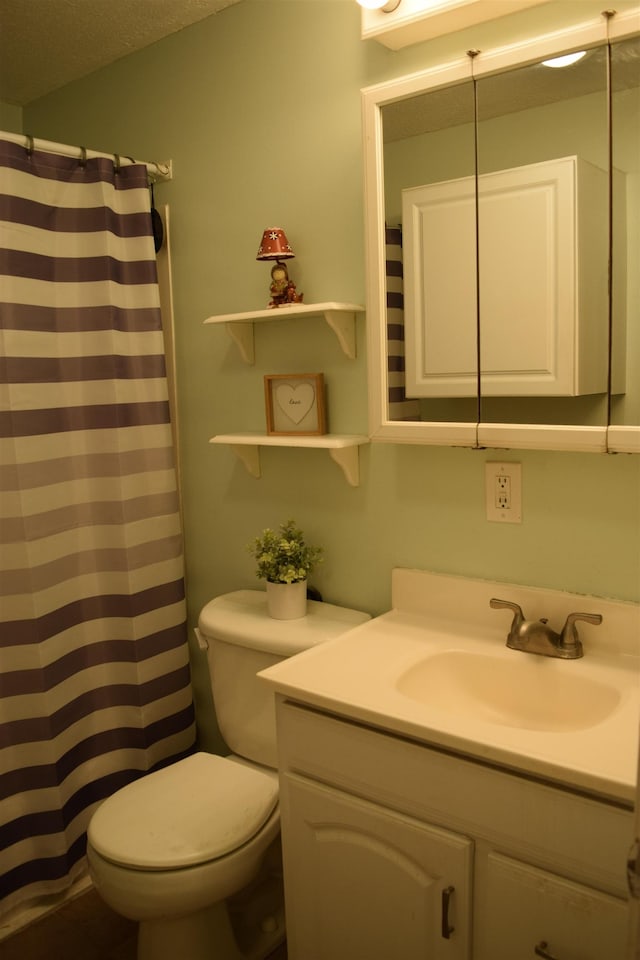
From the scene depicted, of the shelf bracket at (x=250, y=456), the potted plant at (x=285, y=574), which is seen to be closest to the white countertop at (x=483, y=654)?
the potted plant at (x=285, y=574)

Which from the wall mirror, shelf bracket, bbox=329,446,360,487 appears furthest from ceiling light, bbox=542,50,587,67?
shelf bracket, bbox=329,446,360,487

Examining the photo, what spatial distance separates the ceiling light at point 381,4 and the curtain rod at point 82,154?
81 centimetres

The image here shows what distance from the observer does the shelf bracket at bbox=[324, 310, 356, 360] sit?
1779mm

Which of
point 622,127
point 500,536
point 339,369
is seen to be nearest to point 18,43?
point 339,369

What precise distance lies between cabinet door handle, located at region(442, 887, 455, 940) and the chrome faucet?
1.58 feet

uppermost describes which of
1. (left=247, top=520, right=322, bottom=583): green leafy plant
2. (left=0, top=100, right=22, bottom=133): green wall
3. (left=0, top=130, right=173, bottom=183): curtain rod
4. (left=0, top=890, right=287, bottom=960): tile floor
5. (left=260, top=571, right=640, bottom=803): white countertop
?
(left=0, top=100, right=22, bottom=133): green wall

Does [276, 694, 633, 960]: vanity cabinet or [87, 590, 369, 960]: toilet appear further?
[87, 590, 369, 960]: toilet

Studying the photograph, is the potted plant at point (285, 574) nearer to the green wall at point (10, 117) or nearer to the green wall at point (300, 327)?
the green wall at point (300, 327)

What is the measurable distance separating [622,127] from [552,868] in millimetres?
1229

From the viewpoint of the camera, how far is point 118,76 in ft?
7.55

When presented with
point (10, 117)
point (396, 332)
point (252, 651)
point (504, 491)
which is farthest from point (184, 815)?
point (10, 117)

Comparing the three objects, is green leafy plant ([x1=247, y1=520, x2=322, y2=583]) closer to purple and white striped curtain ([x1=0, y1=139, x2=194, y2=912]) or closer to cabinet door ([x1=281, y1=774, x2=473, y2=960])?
purple and white striped curtain ([x1=0, y1=139, x2=194, y2=912])

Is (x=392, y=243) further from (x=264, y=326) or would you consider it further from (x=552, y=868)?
(x=552, y=868)

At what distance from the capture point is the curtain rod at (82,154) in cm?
187
